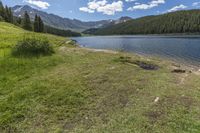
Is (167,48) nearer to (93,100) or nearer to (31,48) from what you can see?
(31,48)

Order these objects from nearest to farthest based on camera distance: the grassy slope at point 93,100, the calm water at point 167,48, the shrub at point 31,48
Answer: the grassy slope at point 93,100 < the shrub at point 31,48 < the calm water at point 167,48

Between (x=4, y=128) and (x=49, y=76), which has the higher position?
(x=49, y=76)

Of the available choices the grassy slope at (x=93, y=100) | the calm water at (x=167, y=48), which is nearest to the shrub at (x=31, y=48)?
the grassy slope at (x=93, y=100)

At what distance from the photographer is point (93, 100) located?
8844 millimetres

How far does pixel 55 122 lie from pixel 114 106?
2.59 metres

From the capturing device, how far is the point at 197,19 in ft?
419

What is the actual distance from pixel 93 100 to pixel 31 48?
10.5m

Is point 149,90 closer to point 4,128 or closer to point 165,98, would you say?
point 165,98

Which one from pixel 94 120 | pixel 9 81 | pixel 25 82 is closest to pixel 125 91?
pixel 94 120

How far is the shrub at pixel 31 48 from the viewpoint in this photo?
53.8 ft

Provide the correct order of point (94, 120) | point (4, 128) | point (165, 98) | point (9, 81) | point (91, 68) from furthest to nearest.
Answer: point (91, 68), point (9, 81), point (165, 98), point (94, 120), point (4, 128)

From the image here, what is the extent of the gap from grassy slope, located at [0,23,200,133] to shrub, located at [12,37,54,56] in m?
2.68

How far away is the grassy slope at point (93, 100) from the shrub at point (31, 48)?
268 centimetres

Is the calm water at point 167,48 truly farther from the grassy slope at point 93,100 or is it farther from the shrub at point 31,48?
the shrub at point 31,48
